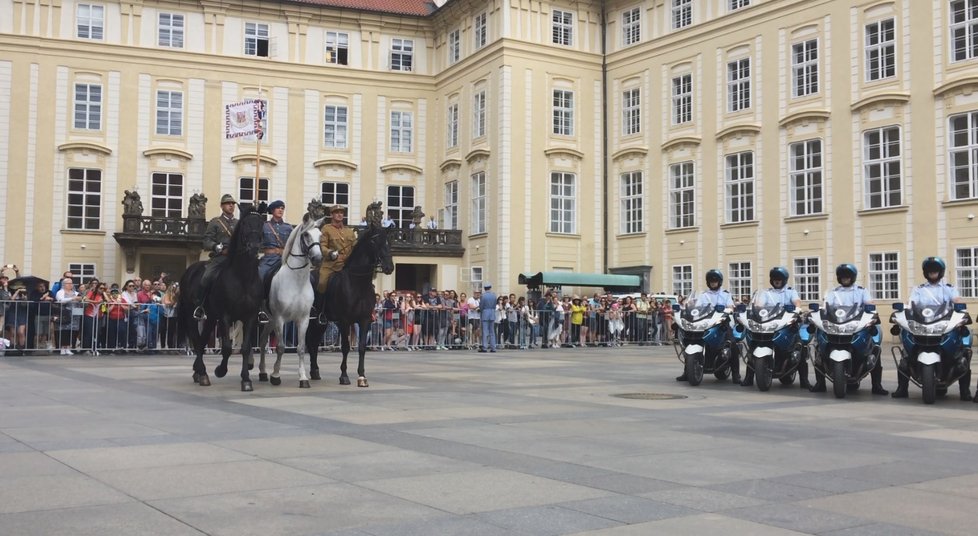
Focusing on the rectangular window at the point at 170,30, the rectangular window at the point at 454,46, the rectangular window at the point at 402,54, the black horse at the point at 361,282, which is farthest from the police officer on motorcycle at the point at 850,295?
the rectangular window at the point at 170,30

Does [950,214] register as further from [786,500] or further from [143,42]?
[143,42]

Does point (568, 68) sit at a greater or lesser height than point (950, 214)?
greater

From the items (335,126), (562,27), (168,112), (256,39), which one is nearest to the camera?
(562,27)

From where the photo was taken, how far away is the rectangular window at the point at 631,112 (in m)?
44.6

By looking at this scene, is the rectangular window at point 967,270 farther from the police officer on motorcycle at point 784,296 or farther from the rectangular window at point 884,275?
the police officer on motorcycle at point 784,296

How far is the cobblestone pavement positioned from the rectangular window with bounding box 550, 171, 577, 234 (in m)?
31.0

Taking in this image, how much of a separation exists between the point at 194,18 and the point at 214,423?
136 ft

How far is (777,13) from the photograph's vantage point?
38.2 meters

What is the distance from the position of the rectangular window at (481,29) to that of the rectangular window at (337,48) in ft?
23.1

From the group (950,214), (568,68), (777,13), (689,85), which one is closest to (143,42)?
(568,68)

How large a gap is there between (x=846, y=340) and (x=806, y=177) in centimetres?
2439

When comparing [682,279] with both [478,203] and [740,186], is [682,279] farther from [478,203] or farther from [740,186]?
[478,203]

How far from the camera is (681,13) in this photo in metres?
42.6

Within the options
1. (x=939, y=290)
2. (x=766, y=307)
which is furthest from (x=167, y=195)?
(x=939, y=290)
